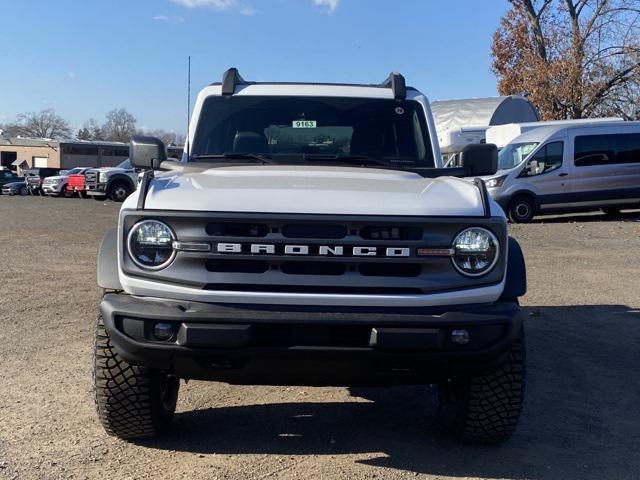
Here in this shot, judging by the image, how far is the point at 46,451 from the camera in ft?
12.7

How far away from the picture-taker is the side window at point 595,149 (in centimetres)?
1798

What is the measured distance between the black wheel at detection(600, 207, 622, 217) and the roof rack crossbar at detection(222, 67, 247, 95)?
1543cm

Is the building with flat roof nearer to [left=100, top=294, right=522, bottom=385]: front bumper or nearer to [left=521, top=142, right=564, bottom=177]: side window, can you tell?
[left=521, top=142, right=564, bottom=177]: side window

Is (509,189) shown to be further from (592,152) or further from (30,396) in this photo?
(30,396)

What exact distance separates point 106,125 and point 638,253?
381ft

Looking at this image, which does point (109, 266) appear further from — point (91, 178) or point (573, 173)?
point (91, 178)

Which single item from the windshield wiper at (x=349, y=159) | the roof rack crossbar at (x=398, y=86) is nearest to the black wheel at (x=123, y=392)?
the windshield wiper at (x=349, y=159)

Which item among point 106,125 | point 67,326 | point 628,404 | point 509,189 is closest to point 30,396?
point 67,326

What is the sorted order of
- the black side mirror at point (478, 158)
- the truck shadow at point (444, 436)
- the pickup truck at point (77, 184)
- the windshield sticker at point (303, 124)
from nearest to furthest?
the truck shadow at point (444, 436), the black side mirror at point (478, 158), the windshield sticker at point (303, 124), the pickup truck at point (77, 184)

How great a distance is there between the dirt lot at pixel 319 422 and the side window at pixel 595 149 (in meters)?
11.2

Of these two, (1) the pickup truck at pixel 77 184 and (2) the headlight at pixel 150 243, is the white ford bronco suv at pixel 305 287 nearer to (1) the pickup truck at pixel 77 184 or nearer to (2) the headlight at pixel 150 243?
(2) the headlight at pixel 150 243

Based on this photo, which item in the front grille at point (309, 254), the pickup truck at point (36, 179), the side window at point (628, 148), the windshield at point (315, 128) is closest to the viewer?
the front grille at point (309, 254)

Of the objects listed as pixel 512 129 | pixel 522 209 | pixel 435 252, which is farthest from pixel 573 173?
pixel 435 252

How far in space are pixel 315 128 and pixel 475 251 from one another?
2.02 meters
